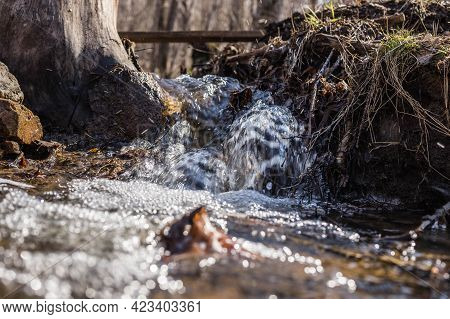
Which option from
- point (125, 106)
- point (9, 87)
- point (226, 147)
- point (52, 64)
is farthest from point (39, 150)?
point (226, 147)

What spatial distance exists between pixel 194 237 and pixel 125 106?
221 cm

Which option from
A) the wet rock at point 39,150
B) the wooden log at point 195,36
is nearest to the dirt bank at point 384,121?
the wet rock at point 39,150

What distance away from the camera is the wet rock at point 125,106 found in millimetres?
3713

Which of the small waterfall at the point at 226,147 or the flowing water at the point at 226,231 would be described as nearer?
the flowing water at the point at 226,231

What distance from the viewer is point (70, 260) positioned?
1.55m

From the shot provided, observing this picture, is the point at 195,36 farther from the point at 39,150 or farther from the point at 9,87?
the point at 39,150

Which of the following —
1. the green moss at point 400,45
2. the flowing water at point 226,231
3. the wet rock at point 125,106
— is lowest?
the flowing water at point 226,231

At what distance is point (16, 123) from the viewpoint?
312cm

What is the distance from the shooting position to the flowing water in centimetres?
146

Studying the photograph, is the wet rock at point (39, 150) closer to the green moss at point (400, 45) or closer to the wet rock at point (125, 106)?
the wet rock at point (125, 106)

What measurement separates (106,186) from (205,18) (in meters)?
17.3

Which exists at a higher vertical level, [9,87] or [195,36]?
[195,36]

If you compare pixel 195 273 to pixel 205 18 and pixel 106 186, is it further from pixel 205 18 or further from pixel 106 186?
pixel 205 18

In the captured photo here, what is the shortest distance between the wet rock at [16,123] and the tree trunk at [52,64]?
54cm
